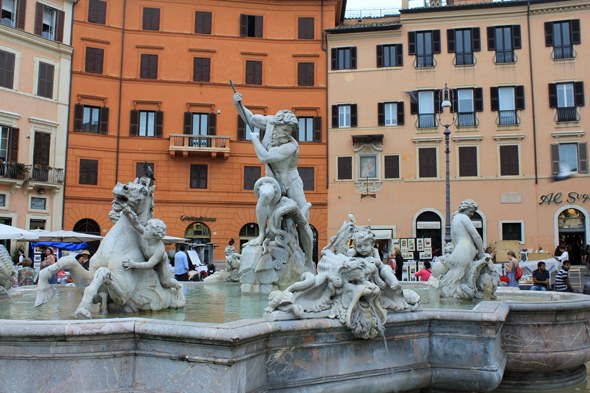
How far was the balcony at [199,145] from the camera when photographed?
30.8 meters

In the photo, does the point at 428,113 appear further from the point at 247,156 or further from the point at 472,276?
the point at 472,276

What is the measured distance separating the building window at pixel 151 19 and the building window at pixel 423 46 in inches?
602

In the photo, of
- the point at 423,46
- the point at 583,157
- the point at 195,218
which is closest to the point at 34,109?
the point at 195,218

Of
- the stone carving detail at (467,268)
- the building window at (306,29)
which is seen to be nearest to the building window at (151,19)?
the building window at (306,29)

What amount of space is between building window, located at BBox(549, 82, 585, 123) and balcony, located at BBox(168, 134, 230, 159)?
18.9 meters

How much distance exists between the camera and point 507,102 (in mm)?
31078

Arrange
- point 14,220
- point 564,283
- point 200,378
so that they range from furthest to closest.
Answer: point 14,220 < point 564,283 < point 200,378

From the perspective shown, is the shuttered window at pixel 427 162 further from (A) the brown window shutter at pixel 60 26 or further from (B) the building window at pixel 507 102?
(A) the brown window shutter at pixel 60 26

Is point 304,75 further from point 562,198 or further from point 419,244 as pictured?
point 419,244

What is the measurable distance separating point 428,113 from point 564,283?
73.4 feet

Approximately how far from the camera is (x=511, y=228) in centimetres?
3003

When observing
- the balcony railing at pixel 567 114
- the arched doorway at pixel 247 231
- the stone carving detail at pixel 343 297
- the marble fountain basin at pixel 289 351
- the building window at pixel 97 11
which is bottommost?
the marble fountain basin at pixel 289 351

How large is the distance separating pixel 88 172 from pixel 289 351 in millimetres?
29090

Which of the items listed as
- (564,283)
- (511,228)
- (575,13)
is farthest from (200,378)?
(575,13)
